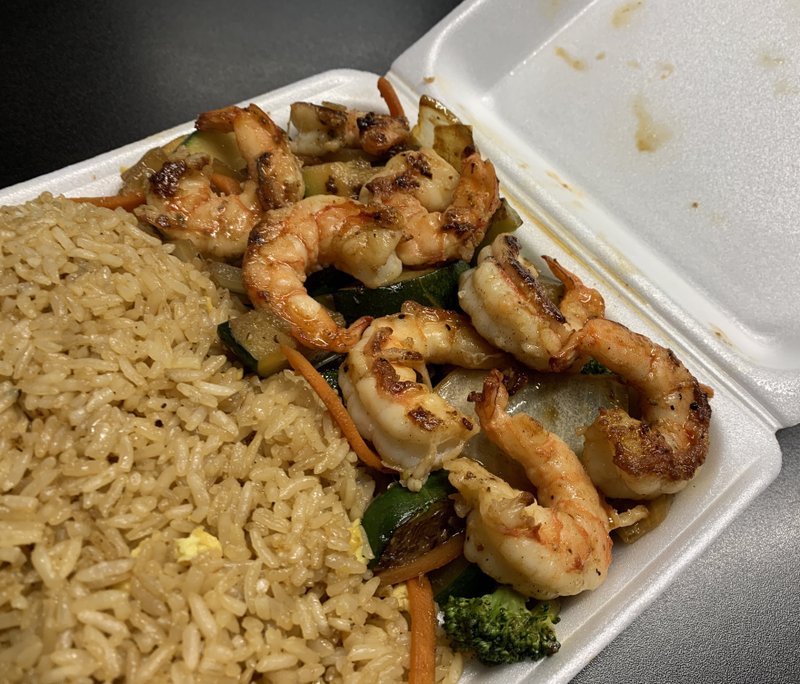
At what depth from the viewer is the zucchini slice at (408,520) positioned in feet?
6.86

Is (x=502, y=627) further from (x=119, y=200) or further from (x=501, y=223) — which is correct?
(x=119, y=200)

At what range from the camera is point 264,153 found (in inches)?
103

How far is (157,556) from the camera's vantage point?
1830 mm

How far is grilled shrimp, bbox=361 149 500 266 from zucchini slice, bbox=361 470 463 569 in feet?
2.74

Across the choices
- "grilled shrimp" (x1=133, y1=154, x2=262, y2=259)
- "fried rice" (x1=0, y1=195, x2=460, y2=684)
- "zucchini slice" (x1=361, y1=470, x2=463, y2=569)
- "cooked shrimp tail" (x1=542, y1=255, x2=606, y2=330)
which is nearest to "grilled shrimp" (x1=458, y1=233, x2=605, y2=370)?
"cooked shrimp tail" (x1=542, y1=255, x2=606, y2=330)

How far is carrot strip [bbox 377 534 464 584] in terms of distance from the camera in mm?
2146

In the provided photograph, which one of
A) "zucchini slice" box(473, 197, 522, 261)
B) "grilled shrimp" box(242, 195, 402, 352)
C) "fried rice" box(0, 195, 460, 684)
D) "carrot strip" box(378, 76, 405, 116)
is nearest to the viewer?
"fried rice" box(0, 195, 460, 684)

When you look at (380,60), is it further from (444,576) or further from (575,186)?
(444,576)

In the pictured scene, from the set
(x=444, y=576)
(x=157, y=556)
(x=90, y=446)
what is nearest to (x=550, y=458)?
A: (x=444, y=576)

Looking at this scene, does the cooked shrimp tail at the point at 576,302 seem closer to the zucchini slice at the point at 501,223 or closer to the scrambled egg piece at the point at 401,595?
the zucchini slice at the point at 501,223

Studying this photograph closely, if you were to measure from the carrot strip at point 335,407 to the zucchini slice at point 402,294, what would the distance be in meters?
0.35

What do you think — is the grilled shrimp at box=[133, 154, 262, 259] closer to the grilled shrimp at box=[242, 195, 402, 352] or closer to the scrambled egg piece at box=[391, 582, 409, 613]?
the grilled shrimp at box=[242, 195, 402, 352]

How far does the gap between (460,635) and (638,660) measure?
1124 millimetres

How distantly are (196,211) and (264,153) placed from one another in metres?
0.36
